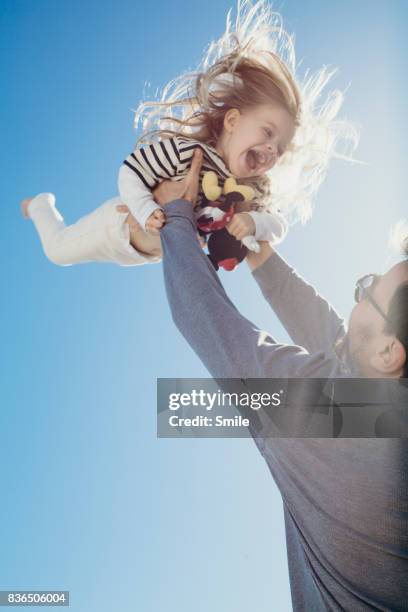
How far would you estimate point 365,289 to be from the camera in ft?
4.07

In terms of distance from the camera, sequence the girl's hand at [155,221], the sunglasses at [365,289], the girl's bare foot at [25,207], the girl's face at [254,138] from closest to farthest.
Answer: the sunglasses at [365,289], the girl's hand at [155,221], the girl's face at [254,138], the girl's bare foot at [25,207]

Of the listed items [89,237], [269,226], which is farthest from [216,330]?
[89,237]

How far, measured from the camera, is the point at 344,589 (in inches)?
39.2

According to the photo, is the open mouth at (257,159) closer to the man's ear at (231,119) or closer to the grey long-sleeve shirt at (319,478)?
the man's ear at (231,119)

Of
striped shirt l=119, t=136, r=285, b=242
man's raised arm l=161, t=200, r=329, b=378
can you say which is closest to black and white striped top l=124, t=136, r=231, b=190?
striped shirt l=119, t=136, r=285, b=242

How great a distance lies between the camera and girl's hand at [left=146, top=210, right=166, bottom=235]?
1391 mm

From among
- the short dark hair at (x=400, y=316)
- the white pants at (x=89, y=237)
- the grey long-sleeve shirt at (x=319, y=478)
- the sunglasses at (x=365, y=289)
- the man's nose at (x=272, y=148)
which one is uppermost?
the man's nose at (x=272, y=148)

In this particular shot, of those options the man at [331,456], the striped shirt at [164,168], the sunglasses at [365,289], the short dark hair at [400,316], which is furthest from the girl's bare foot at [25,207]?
the short dark hair at [400,316]

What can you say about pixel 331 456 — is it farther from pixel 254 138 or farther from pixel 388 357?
pixel 254 138

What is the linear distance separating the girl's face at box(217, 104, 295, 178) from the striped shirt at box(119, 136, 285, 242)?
0.08 m

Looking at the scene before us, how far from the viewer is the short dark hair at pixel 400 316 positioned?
3.58ft

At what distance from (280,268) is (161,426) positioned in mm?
625

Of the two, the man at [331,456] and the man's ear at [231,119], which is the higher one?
the man's ear at [231,119]

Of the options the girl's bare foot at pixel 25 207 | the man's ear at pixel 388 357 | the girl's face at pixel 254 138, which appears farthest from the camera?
the girl's bare foot at pixel 25 207
